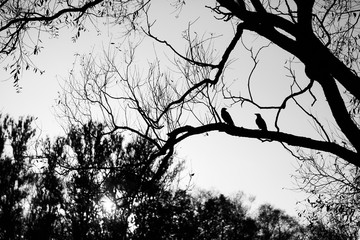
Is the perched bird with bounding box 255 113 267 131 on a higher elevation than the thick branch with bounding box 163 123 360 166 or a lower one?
higher

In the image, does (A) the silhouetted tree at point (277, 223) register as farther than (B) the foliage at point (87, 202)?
Yes

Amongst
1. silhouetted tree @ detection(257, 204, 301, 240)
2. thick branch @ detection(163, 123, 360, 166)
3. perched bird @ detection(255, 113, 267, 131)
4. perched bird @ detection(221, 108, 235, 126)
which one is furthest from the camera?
silhouetted tree @ detection(257, 204, 301, 240)

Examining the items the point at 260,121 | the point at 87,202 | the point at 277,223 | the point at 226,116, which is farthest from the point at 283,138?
the point at 277,223

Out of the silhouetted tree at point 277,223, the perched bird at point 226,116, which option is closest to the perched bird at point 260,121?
the perched bird at point 226,116

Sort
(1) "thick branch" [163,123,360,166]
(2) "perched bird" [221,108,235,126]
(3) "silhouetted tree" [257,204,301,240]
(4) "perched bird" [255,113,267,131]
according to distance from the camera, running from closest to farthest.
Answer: (1) "thick branch" [163,123,360,166]
(2) "perched bird" [221,108,235,126]
(4) "perched bird" [255,113,267,131]
(3) "silhouetted tree" [257,204,301,240]

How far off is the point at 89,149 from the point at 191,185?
563 cm

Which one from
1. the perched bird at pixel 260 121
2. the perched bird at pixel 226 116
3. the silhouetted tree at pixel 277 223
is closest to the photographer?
the perched bird at pixel 226 116

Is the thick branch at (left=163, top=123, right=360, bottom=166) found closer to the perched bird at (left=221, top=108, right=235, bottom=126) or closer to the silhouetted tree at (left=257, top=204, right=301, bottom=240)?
the perched bird at (left=221, top=108, right=235, bottom=126)

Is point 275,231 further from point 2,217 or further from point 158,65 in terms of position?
point 158,65

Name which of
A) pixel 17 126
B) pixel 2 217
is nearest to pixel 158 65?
pixel 17 126

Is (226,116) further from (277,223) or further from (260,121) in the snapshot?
(277,223)

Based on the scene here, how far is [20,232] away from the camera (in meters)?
14.8

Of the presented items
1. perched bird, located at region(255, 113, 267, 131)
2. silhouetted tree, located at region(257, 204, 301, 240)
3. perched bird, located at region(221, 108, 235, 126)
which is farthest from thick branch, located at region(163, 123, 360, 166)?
silhouetted tree, located at region(257, 204, 301, 240)

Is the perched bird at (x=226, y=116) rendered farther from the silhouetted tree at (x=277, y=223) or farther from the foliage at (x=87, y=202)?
the silhouetted tree at (x=277, y=223)
